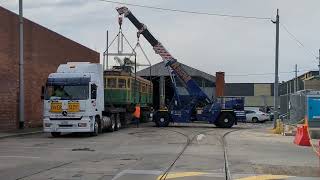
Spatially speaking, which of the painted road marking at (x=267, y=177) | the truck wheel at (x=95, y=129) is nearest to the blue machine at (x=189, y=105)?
the truck wheel at (x=95, y=129)

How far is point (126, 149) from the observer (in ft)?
72.7

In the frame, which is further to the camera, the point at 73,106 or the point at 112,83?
the point at 112,83

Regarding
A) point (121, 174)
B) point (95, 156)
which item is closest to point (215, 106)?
point (95, 156)

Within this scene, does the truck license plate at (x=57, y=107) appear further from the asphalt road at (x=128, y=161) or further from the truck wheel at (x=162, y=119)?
the truck wheel at (x=162, y=119)

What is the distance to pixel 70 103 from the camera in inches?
1163

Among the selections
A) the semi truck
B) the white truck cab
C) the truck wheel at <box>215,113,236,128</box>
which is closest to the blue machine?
the truck wheel at <box>215,113,236,128</box>

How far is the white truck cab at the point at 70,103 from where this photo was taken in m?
29.5

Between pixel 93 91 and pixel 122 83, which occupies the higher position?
pixel 122 83

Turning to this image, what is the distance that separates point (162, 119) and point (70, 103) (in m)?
14.9

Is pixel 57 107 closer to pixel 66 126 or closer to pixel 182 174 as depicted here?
pixel 66 126

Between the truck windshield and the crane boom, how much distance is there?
14615mm

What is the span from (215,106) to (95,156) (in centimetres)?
2477

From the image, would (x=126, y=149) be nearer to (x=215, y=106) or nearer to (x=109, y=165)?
(x=109, y=165)

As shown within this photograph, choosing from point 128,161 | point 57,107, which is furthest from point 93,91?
point 128,161
